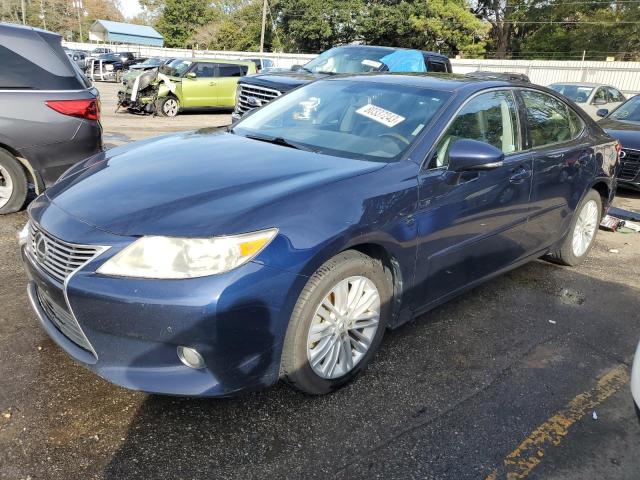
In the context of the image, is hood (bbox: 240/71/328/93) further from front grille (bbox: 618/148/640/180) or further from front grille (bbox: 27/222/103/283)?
front grille (bbox: 27/222/103/283)

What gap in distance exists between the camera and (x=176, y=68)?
17.1 m

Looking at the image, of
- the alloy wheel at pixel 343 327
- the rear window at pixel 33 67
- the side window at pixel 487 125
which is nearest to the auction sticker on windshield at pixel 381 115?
the side window at pixel 487 125

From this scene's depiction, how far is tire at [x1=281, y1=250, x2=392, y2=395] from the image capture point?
8.19ft

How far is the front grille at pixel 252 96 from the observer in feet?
26.7

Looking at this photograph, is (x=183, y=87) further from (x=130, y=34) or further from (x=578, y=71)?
(x=130, y=34)

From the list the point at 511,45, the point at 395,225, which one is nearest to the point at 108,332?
the point at 395,225

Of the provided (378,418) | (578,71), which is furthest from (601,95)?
(378,418)

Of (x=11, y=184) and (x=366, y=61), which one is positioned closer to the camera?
(x=11, y=184)

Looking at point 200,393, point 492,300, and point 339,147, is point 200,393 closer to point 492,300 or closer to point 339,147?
point 339,147

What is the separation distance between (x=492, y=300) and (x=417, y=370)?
1.37 meters

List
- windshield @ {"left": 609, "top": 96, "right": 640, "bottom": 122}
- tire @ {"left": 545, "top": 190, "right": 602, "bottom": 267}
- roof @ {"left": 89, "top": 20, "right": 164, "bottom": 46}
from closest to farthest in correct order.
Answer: tire @ {"left": 545, "top": 190, "right": 602, "bottom": 267}, windshield @ {"left": 609, "top": 96, "right": 640, "bottom": 122}, roof @ {"left": 89, "top": 20, "right": 164, "bottom": 46}

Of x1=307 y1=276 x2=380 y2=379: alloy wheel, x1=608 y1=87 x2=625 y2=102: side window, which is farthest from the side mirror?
x1=608 y1=87 x2=625 y2=102: side window

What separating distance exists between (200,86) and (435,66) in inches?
343

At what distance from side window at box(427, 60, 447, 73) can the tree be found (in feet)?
222
